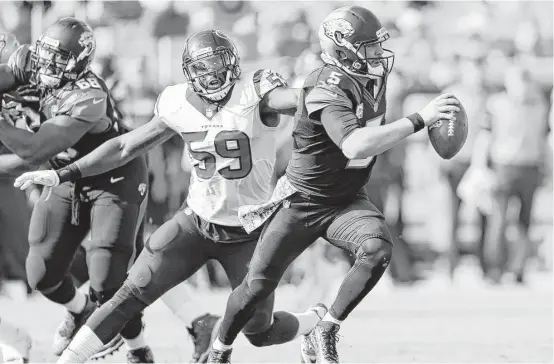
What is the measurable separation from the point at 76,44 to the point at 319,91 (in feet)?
5.20

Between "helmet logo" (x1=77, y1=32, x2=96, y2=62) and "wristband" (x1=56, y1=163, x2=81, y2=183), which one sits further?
"helmet logo" (x1=77, y1=32, x2=96, y2=62)

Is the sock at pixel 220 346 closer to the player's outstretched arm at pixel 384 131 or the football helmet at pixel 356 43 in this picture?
the player's outstretched arm at pixel 384 131

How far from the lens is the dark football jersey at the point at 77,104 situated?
20.5 ft

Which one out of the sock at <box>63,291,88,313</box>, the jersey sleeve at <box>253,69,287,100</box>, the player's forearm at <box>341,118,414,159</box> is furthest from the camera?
the sock at <box>63,291,88,313</box>

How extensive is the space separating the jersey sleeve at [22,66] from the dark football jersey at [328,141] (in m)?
1.69

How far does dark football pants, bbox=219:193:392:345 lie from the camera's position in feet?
17.9

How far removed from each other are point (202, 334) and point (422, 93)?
12.7 feet

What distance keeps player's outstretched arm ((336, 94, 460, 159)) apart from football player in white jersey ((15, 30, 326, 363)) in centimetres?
53

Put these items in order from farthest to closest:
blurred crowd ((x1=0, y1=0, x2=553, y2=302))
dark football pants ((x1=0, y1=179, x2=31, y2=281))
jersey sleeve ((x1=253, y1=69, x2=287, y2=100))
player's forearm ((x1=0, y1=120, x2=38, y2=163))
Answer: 1. blurred crowd ((x1=0, y1=0, x2=553, y2=302))
2. dark football pants ((x1=0, y1=179, x2=31, y2=281))
3. player's forearm ((x1=0, y1=120, x2=38, y2=163))
4. jersey sleeve ((x1=253, y1=69, x2=287, y2=100))

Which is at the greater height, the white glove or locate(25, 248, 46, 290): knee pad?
the white glove

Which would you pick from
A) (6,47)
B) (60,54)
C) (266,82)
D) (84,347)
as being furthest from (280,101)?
(6,47)

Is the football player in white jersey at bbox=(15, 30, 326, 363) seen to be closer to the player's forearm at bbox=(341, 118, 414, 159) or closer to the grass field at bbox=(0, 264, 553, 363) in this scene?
the player's forearm at bbox=(341, 118, 414, 159)

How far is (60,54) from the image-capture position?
6.29 m

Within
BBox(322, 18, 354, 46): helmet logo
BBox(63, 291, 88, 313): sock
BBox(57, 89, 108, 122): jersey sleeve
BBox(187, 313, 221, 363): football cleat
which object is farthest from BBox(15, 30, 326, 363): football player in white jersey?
BBox(63, 291, 88, 313): sock
